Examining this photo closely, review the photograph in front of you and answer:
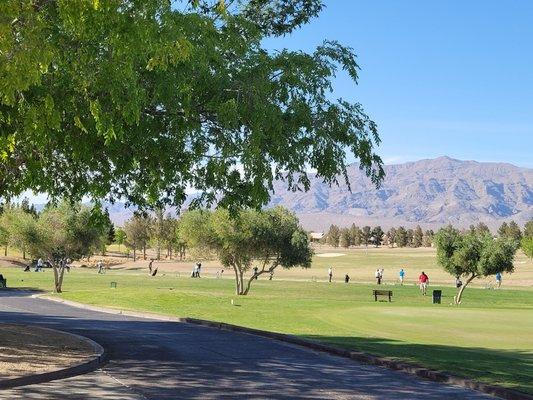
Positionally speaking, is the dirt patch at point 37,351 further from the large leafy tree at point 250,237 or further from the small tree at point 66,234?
the large leafy tree at point 250,237

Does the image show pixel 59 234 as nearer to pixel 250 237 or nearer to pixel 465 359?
pixel 250 237

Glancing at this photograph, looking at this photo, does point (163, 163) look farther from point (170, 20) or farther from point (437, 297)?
point (437, 297)

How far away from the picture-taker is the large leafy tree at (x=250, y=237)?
54406mm

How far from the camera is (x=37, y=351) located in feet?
48.8

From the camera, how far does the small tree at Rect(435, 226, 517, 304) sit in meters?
53.9

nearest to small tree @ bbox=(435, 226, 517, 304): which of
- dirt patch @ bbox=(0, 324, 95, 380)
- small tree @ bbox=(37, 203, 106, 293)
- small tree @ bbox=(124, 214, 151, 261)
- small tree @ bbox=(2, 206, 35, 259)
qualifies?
small tree @ bbox=(37, 203, 106, 293)

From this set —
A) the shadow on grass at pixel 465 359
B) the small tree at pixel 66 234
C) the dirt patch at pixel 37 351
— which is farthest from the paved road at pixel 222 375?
the small tree at pixel 66 234

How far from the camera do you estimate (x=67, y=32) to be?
9.57 m

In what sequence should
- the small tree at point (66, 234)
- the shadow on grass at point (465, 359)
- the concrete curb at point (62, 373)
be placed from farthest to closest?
the small tree at point (66, 234) → the shadow on grass at point (465, 359) → the concrete curb at point (62, 373)

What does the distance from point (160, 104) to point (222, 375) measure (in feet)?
16.4

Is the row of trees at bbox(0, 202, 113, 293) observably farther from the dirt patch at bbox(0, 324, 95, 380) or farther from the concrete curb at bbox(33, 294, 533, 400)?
the dirt patch at bbox(0, 324, 95, 380)

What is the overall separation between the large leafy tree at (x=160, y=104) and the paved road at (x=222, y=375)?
3.17 metres

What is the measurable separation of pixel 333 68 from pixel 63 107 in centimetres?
489

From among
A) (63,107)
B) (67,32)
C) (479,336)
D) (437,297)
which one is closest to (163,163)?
(63,107)
